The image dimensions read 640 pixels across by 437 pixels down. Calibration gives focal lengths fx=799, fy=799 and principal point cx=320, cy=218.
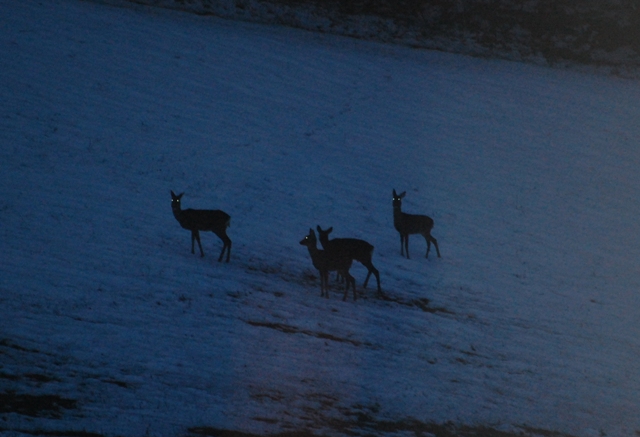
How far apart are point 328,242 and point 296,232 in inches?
157

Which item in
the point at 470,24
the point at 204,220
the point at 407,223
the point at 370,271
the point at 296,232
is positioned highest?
the point at 470,24

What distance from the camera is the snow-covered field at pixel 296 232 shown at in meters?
9.39

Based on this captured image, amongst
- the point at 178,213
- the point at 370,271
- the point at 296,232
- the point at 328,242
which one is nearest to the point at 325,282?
the point at 328,242

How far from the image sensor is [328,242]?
42.7ft

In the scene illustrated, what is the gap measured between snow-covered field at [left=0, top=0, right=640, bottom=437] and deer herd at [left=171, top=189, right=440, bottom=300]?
383mm

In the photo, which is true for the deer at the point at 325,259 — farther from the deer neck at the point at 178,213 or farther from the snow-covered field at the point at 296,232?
the deer neck at the point at 178,213

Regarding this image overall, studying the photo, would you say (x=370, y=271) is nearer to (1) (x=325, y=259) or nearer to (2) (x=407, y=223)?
(1) (x=325, y=259)

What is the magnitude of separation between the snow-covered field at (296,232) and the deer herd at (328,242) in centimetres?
38

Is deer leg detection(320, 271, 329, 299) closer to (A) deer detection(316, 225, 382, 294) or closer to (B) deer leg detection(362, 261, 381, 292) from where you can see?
(A) deer detection(316, 225, 382, 294)

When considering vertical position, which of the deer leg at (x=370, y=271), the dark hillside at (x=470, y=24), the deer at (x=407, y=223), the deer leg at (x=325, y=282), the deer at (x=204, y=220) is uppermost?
the dark hillside at (x=470, y=24)

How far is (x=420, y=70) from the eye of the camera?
3166 cm

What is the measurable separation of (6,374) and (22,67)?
18902mm

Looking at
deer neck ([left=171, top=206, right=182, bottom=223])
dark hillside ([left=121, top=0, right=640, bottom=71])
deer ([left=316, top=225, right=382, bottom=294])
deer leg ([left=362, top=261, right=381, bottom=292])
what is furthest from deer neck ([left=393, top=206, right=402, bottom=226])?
dark hillside ([left=121, top=0, right=640, bottom=71])

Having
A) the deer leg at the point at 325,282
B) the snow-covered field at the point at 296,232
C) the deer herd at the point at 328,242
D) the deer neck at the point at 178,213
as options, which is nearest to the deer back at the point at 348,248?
the deer herd at the point at 328,242
